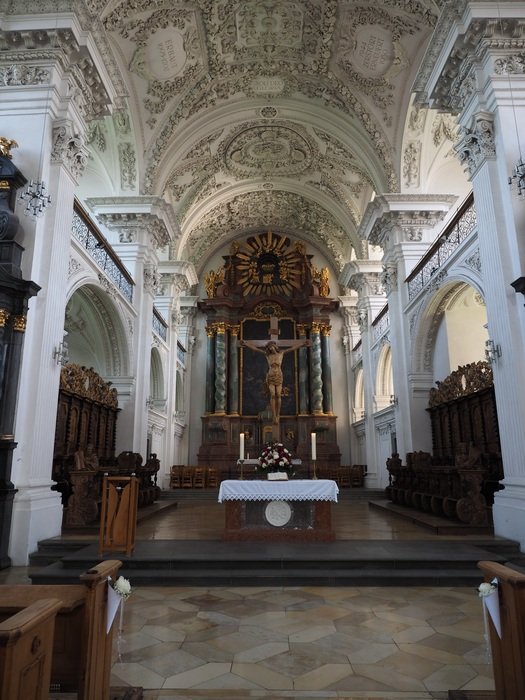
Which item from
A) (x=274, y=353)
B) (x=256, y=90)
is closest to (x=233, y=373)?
(x=274, y=353)

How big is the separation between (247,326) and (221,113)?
8896mm

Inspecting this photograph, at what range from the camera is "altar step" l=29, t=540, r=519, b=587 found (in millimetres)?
4973

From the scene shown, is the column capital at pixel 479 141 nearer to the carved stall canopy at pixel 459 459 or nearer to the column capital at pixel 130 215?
the carved stall canopy at pixel 459 459

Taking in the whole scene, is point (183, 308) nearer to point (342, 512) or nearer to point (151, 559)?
point (342, 512)

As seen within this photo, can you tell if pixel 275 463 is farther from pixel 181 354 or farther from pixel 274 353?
pixel 181 354

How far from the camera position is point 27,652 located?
5.55 ft

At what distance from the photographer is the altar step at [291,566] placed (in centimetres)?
497

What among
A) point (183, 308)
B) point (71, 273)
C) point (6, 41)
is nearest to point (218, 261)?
point (183, 308)

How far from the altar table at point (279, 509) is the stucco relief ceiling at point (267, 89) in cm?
744

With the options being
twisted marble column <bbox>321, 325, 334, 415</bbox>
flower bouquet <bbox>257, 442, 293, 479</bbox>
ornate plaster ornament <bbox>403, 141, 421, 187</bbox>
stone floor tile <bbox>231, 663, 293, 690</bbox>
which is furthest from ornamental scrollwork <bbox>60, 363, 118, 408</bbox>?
twisted marble column <bbox>321, 325, 334, 415</bbox>

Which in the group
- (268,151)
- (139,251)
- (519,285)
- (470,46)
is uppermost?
(268,151)

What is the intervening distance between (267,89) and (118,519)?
11607mm

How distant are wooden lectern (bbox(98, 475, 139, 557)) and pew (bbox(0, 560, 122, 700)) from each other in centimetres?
301

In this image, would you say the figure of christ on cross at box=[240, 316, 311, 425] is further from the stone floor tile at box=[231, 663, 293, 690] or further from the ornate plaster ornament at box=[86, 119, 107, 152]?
the stone floor tile at box=[231, 663, 293, 690]
